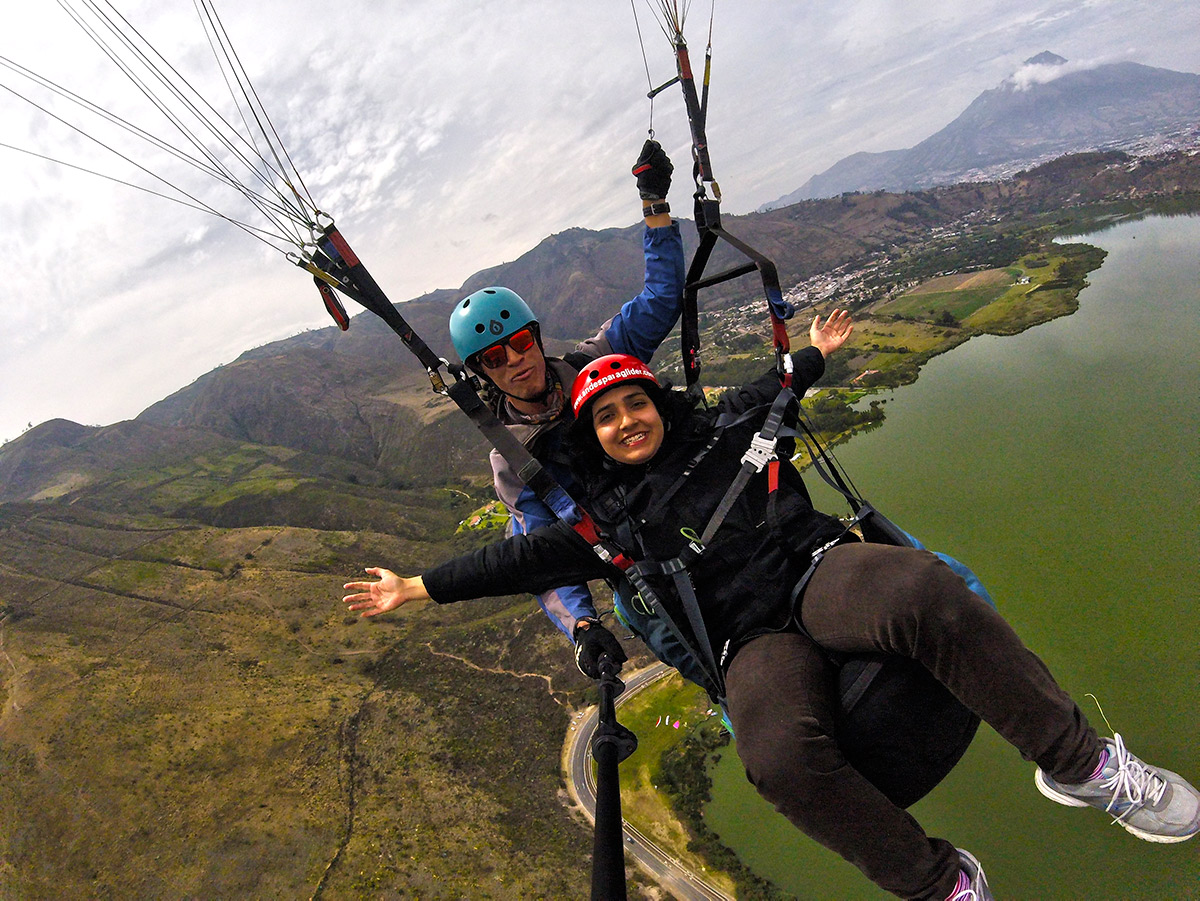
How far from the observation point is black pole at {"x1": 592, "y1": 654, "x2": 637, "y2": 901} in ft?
4.17

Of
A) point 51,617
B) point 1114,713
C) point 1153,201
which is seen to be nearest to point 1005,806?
point 1114,713

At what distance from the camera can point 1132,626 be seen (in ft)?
92.8

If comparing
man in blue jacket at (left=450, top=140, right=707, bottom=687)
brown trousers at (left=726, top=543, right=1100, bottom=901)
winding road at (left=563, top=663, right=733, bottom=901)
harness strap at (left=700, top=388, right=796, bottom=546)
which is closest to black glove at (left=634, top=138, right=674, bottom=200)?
man in blue jacket at (left=450, top=140, right=707, bottom=687)

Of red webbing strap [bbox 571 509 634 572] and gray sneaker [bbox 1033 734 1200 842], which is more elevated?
red webbing strap [bbox 571 509 634 572]

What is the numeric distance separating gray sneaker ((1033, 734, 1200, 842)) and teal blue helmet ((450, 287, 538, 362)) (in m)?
3.46

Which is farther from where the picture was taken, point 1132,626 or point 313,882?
point 1132,626

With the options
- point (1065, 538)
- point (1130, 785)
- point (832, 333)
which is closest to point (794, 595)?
point (1130, 785)

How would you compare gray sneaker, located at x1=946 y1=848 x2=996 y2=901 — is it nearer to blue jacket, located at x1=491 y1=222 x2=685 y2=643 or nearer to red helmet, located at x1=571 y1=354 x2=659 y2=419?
blue jacket, located at x1=491 y1=222 x2=685 y2=643

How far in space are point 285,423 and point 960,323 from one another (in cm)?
15128

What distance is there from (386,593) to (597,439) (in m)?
1.31

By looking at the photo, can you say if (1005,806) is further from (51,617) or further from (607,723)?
(51,617)

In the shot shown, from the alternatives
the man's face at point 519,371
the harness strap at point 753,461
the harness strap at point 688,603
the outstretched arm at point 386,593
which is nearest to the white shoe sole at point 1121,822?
the harness strap at point 688,603

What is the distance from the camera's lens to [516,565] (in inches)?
113

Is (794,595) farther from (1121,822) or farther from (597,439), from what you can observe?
(1121,822)
